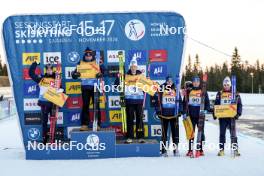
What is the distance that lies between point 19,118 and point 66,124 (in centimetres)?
108

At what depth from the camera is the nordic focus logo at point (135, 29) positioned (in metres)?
9.50

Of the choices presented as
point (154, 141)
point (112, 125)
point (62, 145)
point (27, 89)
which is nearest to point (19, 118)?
point (27, 89)

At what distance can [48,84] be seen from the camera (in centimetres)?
902

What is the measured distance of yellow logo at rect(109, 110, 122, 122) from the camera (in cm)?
962

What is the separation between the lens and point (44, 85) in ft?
29.7

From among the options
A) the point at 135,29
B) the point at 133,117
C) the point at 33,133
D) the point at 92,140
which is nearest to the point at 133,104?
the point at 133,117

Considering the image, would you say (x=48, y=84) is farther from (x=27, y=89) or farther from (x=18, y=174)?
(x=18, y=174)

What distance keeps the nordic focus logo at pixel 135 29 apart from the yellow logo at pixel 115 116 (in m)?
1.74

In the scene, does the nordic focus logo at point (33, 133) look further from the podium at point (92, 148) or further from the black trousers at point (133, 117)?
the black trousers at point (133, 117)

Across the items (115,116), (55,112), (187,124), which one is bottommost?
(187,124)

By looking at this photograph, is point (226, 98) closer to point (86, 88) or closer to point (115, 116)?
point (115, 116)

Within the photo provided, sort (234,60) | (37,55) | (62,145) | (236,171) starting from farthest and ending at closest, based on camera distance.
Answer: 1. (234,60)
2. (37,55)
3. (62,145)
4. (236,171)

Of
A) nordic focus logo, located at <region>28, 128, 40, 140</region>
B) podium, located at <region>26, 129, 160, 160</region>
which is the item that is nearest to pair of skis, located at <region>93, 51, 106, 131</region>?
podium, located at <region>26, 129, 160, 160</region>

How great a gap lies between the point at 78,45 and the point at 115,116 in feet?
6.05
